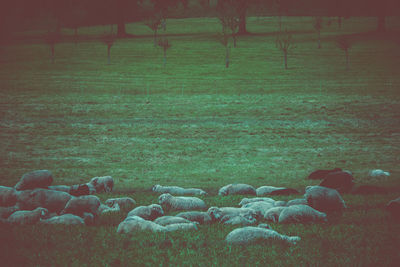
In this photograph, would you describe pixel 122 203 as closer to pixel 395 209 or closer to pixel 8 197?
pixel 8 197

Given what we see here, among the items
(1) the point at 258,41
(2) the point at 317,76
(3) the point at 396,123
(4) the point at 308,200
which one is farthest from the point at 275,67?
(4) the point at 308,200

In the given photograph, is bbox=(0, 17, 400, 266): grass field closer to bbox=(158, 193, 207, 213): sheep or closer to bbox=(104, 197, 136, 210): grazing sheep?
bbox=(104, 197, 136, 210): grazing sheep

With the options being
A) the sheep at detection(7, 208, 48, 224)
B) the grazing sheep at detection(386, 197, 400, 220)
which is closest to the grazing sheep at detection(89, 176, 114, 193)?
the sheep at detection(7, 208, 48, 224)

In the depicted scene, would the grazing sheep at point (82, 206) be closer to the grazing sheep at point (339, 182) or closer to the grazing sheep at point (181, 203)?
the grazing sheep at point (181, 203)

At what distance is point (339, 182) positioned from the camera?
50.7ft

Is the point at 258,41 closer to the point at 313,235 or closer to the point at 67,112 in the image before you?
the point at 67,112

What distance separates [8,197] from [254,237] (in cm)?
708

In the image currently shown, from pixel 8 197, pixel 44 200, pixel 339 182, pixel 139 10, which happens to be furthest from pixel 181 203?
pixel 139 10

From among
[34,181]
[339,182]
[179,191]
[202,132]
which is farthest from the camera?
[202,132]

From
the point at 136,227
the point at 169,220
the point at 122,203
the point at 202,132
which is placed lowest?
the point at 202,132

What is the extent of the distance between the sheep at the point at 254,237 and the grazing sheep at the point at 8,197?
21.4ft

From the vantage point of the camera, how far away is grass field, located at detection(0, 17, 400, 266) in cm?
816

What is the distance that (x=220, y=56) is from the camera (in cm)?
6562

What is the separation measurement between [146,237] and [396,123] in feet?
95.0
